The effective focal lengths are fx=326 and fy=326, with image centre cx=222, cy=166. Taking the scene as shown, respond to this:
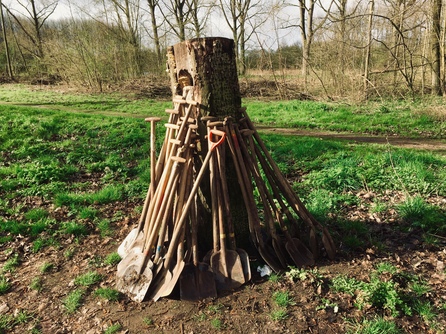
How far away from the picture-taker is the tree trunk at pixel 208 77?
289cm

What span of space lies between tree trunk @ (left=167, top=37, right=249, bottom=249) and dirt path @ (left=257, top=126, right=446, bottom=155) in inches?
170

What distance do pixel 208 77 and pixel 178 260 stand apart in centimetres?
166

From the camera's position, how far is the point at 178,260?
2.91m

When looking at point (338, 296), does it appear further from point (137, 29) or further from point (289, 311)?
point (137, 29)

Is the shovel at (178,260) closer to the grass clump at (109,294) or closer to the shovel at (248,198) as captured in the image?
the shovel at (248,198)

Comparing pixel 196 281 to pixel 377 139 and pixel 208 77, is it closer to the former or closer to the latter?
pixel 208 77

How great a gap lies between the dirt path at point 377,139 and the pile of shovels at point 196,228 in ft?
13.5

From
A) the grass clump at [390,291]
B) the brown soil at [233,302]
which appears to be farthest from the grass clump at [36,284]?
the grass clump at [390,291]

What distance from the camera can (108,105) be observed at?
1307 cm

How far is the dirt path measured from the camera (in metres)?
6.85

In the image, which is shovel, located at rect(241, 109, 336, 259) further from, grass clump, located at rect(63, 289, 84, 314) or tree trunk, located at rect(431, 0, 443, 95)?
tree trunk, located at rect(431, 0, 443, 95)

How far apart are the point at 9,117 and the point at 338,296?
30.3ft

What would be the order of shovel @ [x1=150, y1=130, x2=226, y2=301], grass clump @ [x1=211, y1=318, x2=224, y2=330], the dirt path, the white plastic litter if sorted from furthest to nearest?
the dirt path < the white plastic litter < shovel @ [x1=150, y1=130, x2=226, y2=301] < grass clump @ [x1=211, y1=318, x2=224, y2=330]

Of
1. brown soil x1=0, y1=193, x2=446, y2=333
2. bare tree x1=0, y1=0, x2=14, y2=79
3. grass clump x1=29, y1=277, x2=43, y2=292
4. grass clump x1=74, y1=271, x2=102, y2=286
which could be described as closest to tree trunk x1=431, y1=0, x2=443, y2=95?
brown soil x1=0, y1=193, x2=446, y2=333
